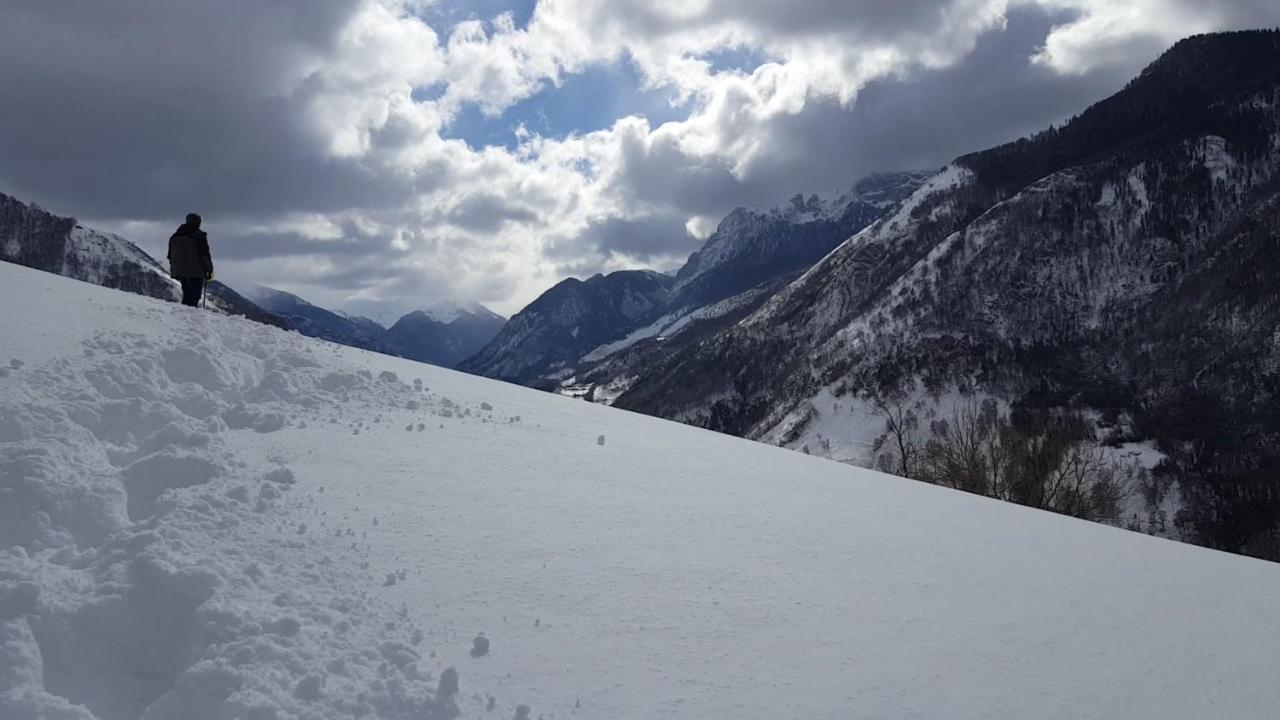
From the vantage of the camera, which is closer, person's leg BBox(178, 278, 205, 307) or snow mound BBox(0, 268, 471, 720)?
snow mound BBox(0, 268, 471, 720)

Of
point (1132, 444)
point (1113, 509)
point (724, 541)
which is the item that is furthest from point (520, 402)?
point (1132, 444)

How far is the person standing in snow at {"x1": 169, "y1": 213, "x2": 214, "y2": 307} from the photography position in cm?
1634

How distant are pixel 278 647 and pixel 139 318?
9731 mm

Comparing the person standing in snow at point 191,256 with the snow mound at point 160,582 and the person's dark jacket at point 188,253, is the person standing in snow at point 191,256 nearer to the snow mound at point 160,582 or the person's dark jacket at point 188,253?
the person's dark jacket at point 188,253

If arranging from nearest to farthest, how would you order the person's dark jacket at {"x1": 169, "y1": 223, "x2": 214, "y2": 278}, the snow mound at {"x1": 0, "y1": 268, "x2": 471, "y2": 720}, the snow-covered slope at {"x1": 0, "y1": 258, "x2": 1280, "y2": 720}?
the snow mound at {"x1": 0, "y1": 268, "x2": 471, "y2": 720}
the snow-covered slope at {"x1": 0, "y1": 258, "x2": 1280, "y2": 720}
the person's dark jacket at {"x1": 169, "y1": 223, "x2": 214, "y2": 278}

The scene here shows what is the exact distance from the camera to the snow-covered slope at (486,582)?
493 cm

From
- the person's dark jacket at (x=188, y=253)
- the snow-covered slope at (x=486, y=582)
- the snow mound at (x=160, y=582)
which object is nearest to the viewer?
the snow mound at (x=160, y=582)

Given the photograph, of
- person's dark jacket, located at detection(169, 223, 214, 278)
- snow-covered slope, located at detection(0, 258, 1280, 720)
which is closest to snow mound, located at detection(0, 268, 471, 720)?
snow-covered slope, located at detection(0, 258, 1280, 720)

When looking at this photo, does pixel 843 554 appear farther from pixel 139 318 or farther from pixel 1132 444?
pixel 1132 444

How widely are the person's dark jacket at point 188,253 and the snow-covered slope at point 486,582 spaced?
535cm

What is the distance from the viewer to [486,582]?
6.26m

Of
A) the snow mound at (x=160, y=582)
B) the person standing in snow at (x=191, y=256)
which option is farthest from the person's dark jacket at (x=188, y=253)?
the snow mound at (x=160, y=582)

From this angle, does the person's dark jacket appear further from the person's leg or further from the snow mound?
the snow mound

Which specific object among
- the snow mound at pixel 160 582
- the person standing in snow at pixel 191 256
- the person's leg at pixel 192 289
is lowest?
the snow mound at pixel 160 582
